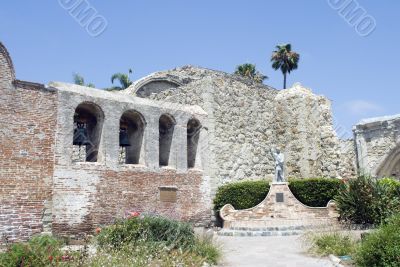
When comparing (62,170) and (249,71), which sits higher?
(249,71)

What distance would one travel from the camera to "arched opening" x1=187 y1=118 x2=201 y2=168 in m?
16.0

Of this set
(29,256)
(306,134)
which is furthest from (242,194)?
(29,256)

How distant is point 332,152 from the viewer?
18109 mm

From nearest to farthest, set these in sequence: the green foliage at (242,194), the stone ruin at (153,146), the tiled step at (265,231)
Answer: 1. the stone ruin at (153,146)
2. the tiled step at (265,231)
3. the green foliage at (242,194)

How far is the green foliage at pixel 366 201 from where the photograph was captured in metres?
12.9

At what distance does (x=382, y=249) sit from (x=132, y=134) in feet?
33.1

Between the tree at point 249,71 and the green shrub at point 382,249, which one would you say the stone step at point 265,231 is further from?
the tree at point 249,71

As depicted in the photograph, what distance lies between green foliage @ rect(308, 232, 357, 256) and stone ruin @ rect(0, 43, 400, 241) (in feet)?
20.5

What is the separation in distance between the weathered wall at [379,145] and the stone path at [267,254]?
10.4m

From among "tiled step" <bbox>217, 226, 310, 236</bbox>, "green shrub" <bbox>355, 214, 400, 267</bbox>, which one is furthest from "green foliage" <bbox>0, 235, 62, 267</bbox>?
"tiled step" <bbox>217, 226, 310, 236</bbox>

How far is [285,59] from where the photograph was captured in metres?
36.2

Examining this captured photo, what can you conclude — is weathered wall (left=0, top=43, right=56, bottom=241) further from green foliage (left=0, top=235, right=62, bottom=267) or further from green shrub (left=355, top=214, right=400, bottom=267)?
green shrub (left=355, top=214, right=400, bottom=267)

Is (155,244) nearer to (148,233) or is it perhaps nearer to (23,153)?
(148,233)

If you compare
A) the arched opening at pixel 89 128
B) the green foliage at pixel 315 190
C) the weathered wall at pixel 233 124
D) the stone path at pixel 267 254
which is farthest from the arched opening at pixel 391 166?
the arched opening at pixel 89 128
